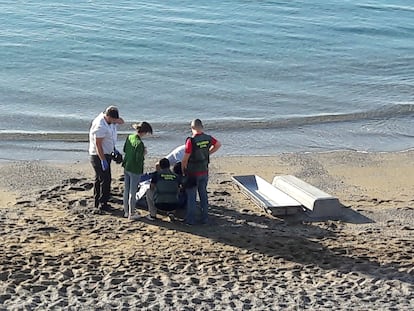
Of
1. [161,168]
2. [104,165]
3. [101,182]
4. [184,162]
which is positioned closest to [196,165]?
[184,162]

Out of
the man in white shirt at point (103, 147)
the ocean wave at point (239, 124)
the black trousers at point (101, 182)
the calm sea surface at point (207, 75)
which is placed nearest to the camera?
the man in white shirt at point (103, 147)

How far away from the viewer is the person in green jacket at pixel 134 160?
1148 cm

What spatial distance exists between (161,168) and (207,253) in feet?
5.18

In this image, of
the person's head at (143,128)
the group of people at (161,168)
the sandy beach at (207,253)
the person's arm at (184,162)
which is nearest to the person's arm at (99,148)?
the group of people at (161,168)

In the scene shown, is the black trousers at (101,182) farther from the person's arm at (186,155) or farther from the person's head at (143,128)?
the person's arm at (186,155)

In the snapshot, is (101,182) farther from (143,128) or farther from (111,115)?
(143,128)

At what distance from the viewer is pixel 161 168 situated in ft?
38.4

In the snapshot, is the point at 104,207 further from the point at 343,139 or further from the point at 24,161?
the point at 343,139

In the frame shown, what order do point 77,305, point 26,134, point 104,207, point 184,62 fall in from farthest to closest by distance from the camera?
point 184,62, point 26,134, point 104,207, point 77,305

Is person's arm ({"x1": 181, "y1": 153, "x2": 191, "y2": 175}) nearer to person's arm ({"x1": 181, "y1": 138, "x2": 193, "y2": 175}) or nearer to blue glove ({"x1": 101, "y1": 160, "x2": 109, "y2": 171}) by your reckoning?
person's arm ({"x1": 181, "y1": 138, "x2": 193, "y2": 175})

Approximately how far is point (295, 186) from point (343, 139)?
5536 mm

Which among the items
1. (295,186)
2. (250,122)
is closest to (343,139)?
(250,122)

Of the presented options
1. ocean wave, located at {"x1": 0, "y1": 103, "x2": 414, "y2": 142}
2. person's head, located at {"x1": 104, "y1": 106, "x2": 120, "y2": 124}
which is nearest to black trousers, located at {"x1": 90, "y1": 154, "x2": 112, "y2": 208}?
person's head, located at {"x1": 104, "y1": 106, "x2": 120, "y2": 124}

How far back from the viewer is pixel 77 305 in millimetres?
8938
